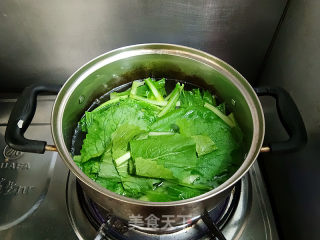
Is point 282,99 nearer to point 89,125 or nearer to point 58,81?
point 89,125

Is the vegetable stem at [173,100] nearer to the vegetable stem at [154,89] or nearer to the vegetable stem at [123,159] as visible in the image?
the vegetable stem at [154,89]

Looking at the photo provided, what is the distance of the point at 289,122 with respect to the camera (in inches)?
35.5

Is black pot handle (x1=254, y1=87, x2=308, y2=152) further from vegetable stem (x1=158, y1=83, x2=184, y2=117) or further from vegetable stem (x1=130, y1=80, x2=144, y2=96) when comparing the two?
vegetable stem (x1=130, y1=80, x2=144, y2=96)

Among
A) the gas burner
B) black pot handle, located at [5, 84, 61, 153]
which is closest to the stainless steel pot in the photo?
black pot handle, located at [5, 84, 61, 153]

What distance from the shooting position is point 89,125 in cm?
111

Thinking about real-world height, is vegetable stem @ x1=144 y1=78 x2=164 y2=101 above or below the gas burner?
above

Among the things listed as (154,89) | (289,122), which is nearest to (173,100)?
(154,89)

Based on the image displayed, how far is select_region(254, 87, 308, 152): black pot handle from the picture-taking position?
85cm

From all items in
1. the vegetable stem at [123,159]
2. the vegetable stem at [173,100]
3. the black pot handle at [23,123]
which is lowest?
the vegetable stem at [123,159]

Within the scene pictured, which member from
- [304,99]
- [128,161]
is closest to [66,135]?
[128,161]

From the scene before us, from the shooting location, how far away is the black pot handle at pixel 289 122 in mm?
848

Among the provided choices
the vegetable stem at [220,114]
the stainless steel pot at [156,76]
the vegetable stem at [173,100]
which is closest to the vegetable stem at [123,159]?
the stainless steel pot at [156,76]

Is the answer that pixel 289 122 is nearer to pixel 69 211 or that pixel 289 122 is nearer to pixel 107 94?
pixel 107 94

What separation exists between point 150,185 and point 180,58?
0.50 meters
